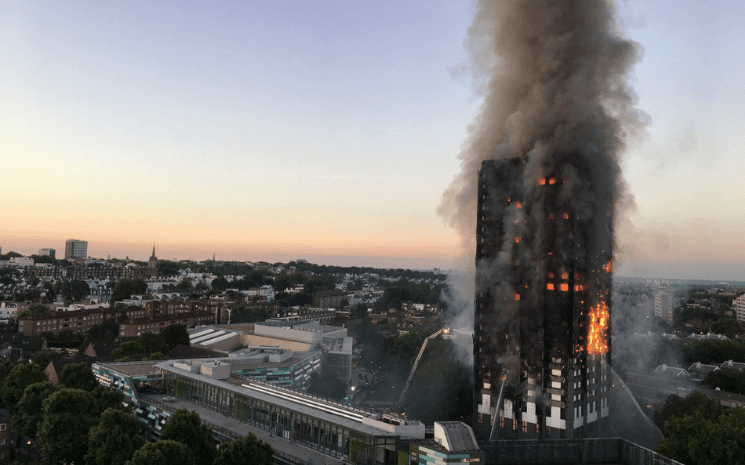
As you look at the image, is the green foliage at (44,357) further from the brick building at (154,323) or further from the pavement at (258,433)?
the pavement at (258,433)

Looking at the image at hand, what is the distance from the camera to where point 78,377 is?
1844 inches

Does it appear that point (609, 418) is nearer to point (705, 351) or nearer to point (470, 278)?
point (470, 278)

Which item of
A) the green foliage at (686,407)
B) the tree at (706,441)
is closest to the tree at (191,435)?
the tree at (706,441)

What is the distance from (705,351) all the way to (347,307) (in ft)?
340

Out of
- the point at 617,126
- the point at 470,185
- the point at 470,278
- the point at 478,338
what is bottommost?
the point at 478,338

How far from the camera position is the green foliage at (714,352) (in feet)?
234

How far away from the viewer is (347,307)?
163875 millimetres

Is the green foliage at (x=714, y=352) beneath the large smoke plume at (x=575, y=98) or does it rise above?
beneath

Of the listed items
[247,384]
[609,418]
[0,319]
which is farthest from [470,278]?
[0,319]

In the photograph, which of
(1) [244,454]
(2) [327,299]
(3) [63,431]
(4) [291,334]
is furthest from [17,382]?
(2) [327,299]

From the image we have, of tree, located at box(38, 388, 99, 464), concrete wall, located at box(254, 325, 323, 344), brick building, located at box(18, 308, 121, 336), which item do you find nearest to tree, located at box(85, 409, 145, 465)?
tree, located at box(38, 388, 99, 464)

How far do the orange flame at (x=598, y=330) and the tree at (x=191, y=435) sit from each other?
28522mm

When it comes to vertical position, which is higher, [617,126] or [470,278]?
[617,126]

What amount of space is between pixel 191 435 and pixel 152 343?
→ 46101 millimetres
